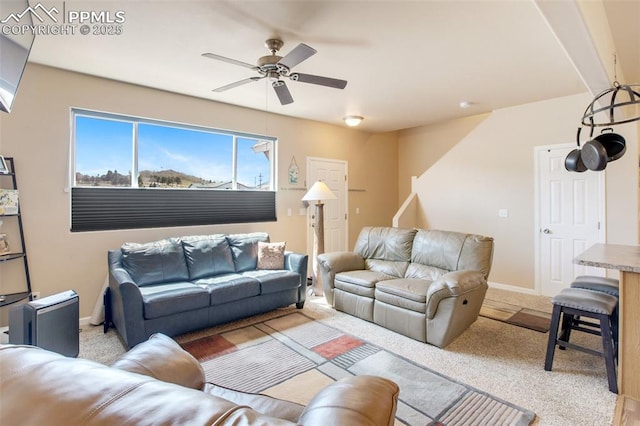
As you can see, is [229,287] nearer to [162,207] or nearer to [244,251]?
[244,251]

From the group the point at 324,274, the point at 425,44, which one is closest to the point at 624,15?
the point at 425,44

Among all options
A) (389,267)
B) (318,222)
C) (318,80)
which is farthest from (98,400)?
(318,222)

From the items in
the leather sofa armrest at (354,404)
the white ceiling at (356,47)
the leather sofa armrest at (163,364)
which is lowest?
the leather sofa armrest at (163,364)

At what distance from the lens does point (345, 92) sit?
3965 mm

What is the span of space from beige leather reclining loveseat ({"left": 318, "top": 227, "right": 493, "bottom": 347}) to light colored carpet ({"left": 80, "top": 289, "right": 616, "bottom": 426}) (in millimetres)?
151

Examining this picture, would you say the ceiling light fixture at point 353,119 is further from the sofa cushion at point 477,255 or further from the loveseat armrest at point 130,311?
the loveseat armrest at point 130,311

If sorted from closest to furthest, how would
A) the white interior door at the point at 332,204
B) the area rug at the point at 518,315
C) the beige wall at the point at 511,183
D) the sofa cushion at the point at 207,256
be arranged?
the area rug at the point at 518,315 → the sofa cushion at the point at 207,256 → the beige wall at the point at 511,183 → the white interior door at the point at 332,204

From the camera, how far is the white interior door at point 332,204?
5.38 metres

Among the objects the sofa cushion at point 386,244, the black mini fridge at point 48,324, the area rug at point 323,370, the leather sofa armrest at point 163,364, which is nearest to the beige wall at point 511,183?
the sofa cushion at point 386,244

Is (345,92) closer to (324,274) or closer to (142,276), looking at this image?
(324,274)

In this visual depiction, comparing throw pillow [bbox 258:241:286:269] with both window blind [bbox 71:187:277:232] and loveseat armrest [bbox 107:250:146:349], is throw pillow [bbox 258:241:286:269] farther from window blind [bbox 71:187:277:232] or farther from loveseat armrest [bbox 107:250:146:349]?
loveseat armrest [bbox 107:250:146:349]

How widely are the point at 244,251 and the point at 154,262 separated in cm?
103

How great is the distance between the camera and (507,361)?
259 cm

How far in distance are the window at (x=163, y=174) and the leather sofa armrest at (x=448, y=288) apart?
9.30ft
